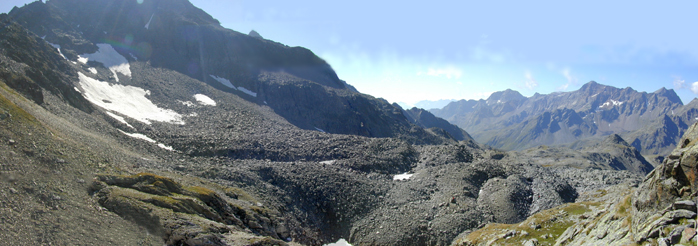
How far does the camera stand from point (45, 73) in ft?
196

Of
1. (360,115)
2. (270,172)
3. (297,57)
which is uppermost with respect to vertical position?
(297,57)

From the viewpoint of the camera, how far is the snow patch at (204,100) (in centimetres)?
8896

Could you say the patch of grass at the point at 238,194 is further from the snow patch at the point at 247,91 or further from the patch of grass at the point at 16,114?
the snow patch at the point at 247,91

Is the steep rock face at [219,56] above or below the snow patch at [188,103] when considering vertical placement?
above

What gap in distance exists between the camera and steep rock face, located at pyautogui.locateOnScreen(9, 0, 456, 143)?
106938 mm

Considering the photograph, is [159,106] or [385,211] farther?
[159,106]

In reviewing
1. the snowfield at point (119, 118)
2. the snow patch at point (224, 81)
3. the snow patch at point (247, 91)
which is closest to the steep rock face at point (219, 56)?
the snow patch at point (224, 81)

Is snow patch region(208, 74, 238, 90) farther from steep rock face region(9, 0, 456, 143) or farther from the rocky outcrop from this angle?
the rocky outcrop

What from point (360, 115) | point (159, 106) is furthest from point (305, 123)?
point (159, 106)

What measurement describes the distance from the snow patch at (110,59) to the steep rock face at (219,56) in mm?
2115

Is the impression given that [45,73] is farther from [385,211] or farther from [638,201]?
[638,201]

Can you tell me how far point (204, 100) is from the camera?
90.5 metres

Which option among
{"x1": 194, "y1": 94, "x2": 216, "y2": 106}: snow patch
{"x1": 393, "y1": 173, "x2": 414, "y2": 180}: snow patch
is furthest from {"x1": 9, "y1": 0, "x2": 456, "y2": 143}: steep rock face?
{"x1": 393, "y1": 173, "x2": 414, "y2": 180}: snow patch

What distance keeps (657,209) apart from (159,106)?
286ft
